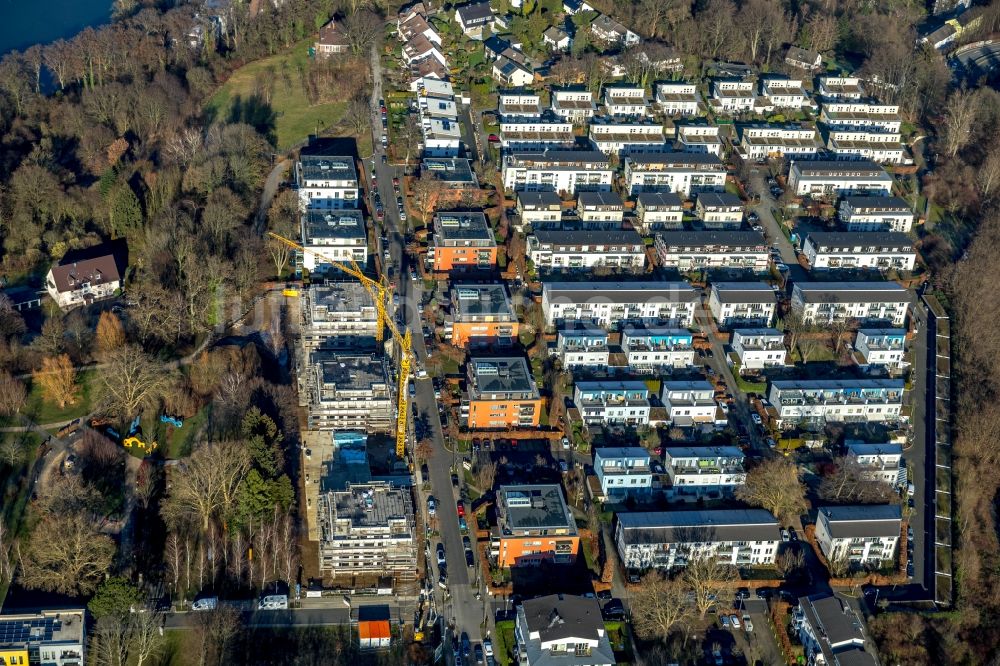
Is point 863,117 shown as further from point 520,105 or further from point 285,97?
point 285,97

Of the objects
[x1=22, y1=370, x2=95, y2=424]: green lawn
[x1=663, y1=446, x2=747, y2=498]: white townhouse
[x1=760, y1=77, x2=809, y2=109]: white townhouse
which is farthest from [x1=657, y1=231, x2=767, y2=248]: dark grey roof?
[x1=22, y1=370, x2=95, y2=424]: green lawn

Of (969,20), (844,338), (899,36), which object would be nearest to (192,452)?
(844,338)

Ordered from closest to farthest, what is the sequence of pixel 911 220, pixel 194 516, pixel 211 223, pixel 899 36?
pixel 194 516, pixel 211 223, pixel 911 220, pixel 899 36

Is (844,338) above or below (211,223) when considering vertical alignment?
below

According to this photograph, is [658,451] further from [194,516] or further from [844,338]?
[194,516]

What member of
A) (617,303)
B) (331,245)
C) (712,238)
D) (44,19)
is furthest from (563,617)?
(44,19)

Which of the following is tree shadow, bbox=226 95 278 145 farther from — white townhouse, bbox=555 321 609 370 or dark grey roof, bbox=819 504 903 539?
dark grey roof, bbox=819 504 903 539
